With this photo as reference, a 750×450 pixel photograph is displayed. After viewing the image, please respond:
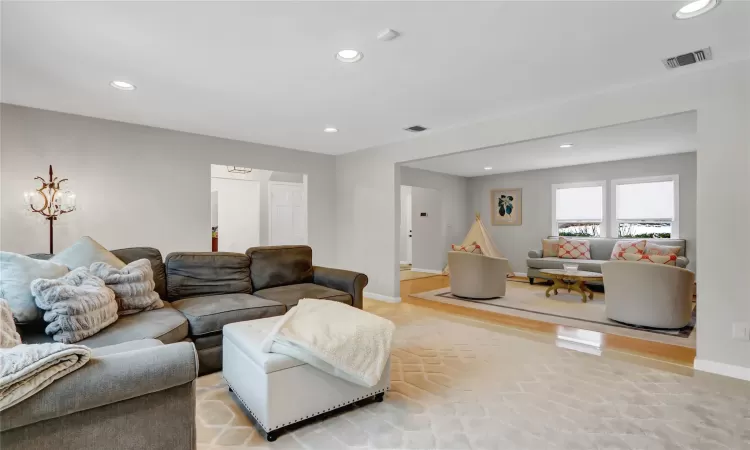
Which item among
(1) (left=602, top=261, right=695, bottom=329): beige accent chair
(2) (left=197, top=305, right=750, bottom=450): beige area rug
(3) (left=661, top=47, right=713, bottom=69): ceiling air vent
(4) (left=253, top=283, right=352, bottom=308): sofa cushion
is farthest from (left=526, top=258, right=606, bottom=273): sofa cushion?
(4) (left=253, top=283, right=352, bottom=308): sofa cushion

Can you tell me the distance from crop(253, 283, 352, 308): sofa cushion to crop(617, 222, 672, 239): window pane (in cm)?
571

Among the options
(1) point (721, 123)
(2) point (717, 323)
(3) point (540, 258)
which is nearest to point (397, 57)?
(1) point (721, 123)

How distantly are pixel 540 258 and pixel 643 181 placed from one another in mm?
2139

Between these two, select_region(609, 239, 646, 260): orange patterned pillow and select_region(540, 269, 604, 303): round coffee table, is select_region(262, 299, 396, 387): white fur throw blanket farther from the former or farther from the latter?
select_region(609, 239, 646, 260): orange patterned pillow

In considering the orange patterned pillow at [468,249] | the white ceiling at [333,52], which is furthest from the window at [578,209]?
the white ceiling at [333,52]

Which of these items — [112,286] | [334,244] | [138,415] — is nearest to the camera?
[138,415]

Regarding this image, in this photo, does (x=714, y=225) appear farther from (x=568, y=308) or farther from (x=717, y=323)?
(x=568, y=308)

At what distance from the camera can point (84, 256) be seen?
2586 mm

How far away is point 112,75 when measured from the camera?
2.88 metres

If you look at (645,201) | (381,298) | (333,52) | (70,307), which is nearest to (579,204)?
(645,201)

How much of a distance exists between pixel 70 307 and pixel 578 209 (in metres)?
7.66

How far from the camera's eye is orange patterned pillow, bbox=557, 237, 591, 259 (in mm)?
6559

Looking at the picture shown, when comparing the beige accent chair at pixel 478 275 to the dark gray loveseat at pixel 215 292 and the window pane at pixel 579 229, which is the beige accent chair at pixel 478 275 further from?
the window pane at pixel 579 229

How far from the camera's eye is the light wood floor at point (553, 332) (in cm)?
308
